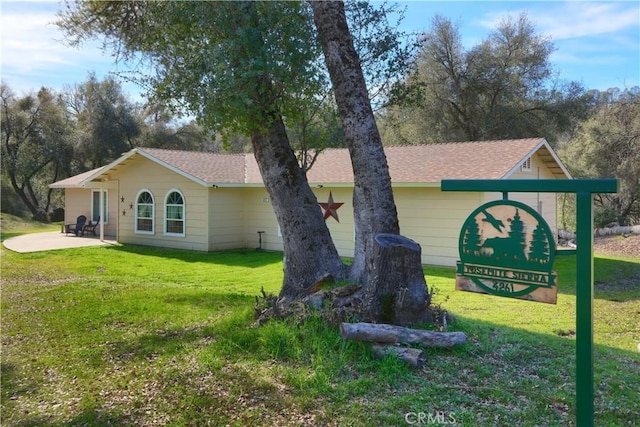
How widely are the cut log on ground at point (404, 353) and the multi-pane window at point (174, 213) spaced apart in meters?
13.1

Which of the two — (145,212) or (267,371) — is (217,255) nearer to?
(145,212)

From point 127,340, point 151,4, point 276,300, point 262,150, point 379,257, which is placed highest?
point 151,4

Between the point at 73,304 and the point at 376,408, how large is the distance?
6210 mm

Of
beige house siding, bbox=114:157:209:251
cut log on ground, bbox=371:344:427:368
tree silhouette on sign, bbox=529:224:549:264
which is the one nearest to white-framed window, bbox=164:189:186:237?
beige house siding, bbox=114:157:209:251

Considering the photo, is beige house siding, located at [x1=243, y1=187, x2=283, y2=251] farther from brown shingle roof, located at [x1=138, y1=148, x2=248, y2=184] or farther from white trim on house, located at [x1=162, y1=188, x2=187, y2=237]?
white trim on house, located at [x1=162, y1=188, x2=187, y2=237]

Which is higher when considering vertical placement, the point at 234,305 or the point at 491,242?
the point at 491,242

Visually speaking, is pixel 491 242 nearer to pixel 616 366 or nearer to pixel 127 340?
pixel 616 366

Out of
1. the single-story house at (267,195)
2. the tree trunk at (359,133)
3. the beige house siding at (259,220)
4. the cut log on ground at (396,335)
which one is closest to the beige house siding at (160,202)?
the single-story house at (267,195)

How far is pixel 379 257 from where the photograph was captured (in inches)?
192

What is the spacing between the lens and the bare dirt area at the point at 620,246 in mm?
16203

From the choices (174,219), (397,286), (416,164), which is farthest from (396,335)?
(174,219)

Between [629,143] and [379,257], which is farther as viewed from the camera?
[629,143]

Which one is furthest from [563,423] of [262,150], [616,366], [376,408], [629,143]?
[629,143]

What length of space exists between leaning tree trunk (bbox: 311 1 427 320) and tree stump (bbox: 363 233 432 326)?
327mm
